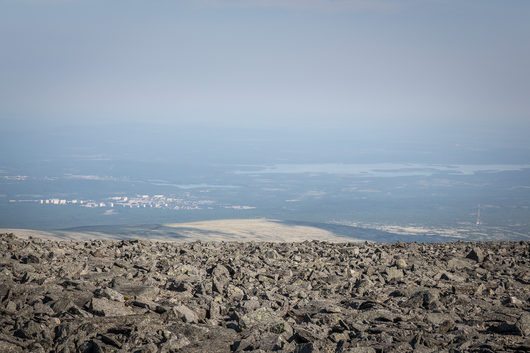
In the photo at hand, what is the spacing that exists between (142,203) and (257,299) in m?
129

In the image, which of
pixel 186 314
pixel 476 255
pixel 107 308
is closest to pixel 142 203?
pixel 476 255

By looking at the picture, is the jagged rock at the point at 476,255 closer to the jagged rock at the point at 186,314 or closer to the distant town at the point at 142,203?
the jagged rock at the point at 186,314

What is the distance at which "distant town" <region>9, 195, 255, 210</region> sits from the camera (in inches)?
5049

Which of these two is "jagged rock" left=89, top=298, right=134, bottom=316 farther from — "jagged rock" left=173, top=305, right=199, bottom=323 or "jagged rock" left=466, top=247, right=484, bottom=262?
"jagged rock" left=466, top=247, right=484, bottom=262

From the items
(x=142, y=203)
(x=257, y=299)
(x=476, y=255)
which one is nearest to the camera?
(x=257, y=299)

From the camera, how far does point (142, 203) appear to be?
135750mm

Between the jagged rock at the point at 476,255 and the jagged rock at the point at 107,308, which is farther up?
the jagged rock at the point at 476,255

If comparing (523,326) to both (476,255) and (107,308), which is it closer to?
(107,308)

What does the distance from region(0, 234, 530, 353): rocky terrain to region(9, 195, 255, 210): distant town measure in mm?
113988

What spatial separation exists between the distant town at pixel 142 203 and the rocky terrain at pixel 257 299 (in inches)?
4488

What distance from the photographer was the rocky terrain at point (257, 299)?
7.81 meters

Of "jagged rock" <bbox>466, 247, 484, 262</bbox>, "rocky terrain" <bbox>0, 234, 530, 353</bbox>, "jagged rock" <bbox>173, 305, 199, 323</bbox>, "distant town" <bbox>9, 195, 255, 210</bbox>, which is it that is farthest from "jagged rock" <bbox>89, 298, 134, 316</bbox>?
"distant town" <bbox>9, 195, 255, 210</bbox>

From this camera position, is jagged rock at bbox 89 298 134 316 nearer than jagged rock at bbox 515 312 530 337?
No

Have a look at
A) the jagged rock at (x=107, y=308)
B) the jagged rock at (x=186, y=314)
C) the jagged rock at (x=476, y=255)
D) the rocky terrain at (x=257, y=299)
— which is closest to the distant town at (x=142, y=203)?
the jagged rock at (x=476, y=255)
